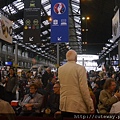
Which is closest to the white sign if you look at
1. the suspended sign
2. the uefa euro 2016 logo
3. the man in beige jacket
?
the suspended sign

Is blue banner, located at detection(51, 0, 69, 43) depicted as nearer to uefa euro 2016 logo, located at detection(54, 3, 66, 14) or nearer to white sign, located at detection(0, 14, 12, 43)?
uefa euro 2016 logo, located at detection(54, 3, 66, 14)

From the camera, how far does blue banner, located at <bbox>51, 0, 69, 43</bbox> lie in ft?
31.0

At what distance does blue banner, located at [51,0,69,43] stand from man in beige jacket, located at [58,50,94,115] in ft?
19.7

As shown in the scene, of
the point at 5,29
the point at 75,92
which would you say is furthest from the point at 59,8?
the point at 75,92

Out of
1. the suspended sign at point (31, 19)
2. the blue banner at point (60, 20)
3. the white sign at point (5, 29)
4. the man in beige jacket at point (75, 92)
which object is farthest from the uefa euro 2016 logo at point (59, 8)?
the man in beige jacket at point (75, 92)

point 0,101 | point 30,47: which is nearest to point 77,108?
point 0,101

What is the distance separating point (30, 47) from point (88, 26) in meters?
20.3

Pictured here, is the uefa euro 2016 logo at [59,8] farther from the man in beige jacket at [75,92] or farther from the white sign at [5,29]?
the man in beige jacket at [75,92]

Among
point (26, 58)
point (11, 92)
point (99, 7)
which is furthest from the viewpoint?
point (26, 58)

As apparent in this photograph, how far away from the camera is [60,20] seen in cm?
952

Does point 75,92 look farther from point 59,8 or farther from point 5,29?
point 59,8

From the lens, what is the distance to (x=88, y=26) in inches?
1011

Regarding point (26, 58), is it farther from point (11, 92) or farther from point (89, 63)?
point (11, 92)

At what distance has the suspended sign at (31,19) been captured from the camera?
10.0m
